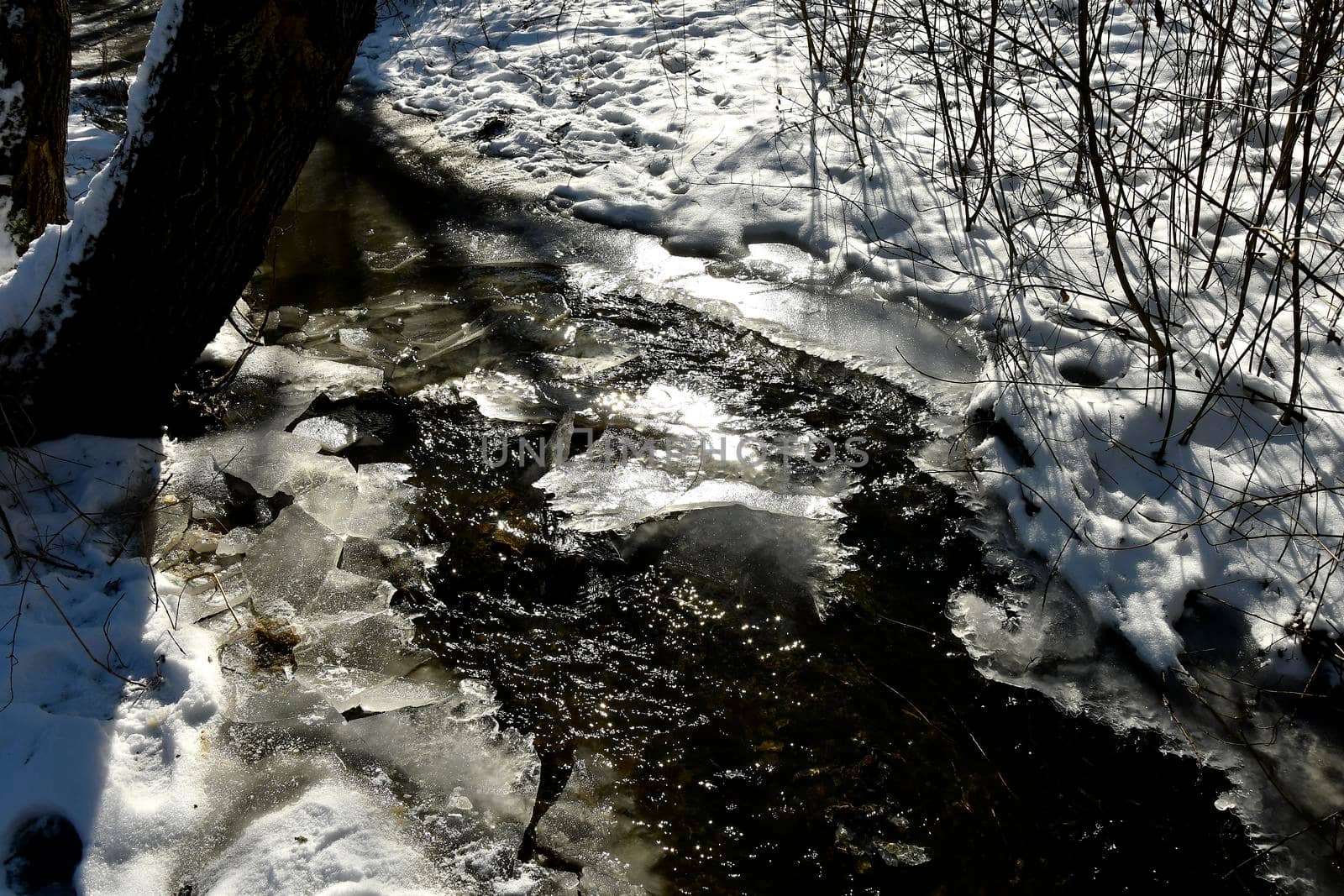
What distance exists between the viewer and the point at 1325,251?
3.81 meters

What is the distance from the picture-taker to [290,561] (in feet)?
9.71

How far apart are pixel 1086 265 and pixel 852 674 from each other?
242cm

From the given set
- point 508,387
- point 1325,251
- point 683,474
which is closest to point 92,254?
point 508,387

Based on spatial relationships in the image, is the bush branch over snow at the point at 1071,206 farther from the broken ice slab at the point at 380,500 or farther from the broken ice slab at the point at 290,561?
the broken ice slab at the point at 290,561

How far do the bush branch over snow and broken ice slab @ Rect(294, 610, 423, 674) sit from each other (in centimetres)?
199

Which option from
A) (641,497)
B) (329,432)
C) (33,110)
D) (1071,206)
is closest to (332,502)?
(329,432)

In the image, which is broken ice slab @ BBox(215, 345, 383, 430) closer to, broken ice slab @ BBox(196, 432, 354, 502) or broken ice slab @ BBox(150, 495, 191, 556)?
broken ice slab @ BBox(196, 432, 354, 502)

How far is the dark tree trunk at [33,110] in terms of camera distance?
10.5 feet

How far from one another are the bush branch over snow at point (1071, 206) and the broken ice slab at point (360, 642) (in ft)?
6.54

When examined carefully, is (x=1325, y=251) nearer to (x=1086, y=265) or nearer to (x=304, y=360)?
(x=1086, y=265)

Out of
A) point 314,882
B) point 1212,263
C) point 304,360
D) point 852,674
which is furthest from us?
point 304,360

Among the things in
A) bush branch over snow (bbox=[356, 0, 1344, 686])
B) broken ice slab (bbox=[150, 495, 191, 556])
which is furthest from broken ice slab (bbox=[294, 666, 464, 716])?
bush branch over snow (bbox=[356, 0, 1344, 686])

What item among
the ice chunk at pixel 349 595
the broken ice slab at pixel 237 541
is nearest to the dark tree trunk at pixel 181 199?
the broken ice slab at pixel 237 541

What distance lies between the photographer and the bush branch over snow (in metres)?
2.81
